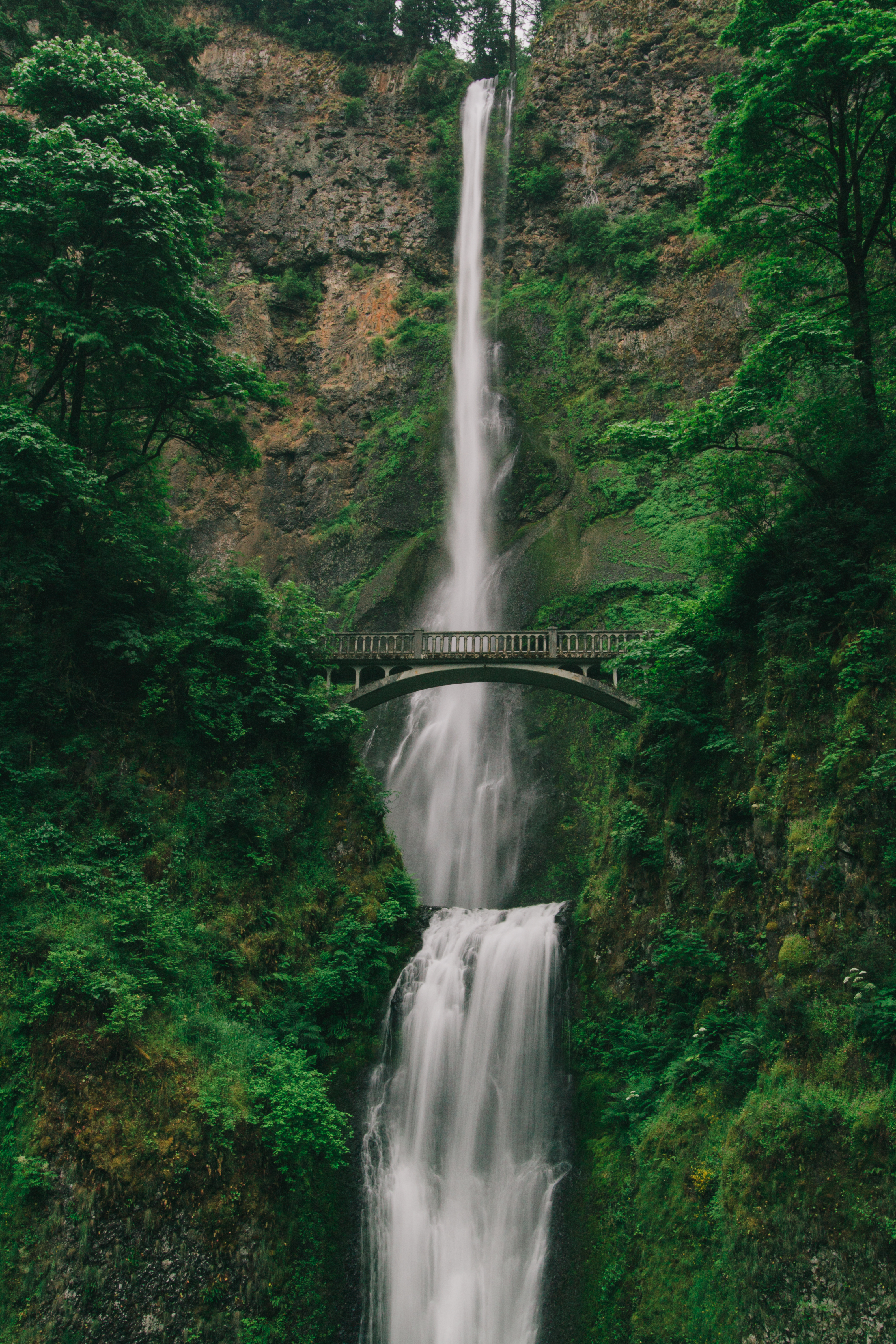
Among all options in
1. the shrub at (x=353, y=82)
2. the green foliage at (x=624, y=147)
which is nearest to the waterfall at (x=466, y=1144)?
the green foliage at (x=624, y=147)

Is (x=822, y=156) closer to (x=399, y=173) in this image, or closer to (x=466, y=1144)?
(x=466, y=1144)

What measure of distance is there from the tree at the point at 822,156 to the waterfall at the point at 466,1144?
1146cm

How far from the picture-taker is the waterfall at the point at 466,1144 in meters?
12.2

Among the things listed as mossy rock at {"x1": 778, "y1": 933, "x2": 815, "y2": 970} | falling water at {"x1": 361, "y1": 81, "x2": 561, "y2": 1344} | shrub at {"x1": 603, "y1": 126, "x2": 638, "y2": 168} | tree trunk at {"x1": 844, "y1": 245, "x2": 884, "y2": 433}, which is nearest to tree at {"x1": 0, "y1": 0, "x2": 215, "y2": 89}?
tree trunk at {"x1": 844, "y1": 245, "x2": 884, "y2": 433}

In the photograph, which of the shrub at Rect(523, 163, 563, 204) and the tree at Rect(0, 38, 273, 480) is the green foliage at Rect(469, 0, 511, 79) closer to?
the shrub at Rect(523, 163, 563, 204)

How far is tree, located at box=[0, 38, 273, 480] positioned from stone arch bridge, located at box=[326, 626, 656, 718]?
6554 millimetres

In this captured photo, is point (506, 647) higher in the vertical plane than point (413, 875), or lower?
higher

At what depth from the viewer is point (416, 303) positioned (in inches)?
1464

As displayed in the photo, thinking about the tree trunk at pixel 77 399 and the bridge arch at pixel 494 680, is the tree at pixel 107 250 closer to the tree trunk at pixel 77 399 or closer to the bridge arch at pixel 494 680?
the tree trunk at pixel 77 399

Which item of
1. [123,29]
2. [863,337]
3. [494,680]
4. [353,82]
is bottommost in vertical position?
[494,680]

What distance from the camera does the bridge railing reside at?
19641mm

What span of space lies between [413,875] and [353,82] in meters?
39.2

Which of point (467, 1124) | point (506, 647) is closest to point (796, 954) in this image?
point (467, 1124)

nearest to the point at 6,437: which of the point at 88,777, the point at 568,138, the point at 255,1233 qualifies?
the point at 88,777
